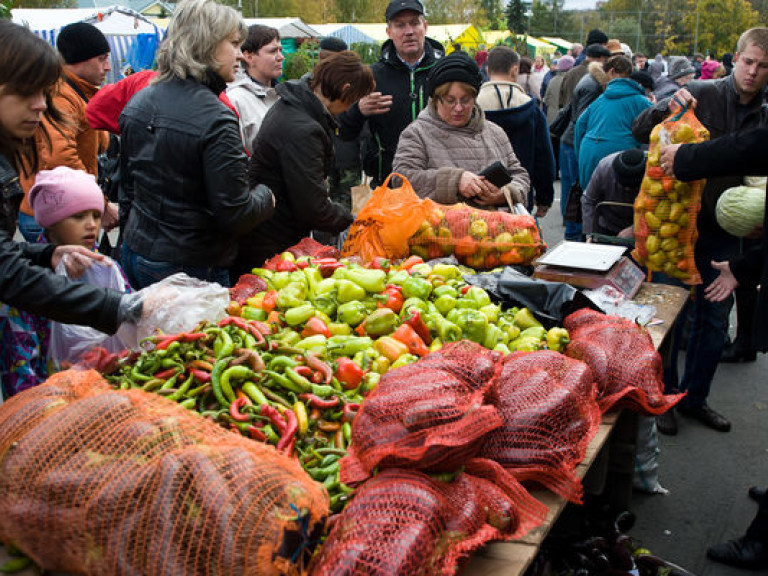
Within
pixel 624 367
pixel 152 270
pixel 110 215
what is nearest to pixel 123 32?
pixel 110 215

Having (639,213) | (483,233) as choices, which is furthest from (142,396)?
(639,213)

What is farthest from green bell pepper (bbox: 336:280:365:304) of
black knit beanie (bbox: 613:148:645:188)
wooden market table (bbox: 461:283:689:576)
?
black knit beanie (bbox: 613:148:645:188)

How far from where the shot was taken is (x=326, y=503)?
5.73ft

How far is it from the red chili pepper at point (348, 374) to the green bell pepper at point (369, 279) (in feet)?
2.57

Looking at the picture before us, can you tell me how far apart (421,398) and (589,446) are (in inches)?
31.2

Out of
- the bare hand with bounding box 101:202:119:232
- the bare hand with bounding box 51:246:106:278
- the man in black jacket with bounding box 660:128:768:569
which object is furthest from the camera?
the bare hand with bounding box 101:202:119:232

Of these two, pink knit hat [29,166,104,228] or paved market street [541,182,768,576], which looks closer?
pink knit hat [29,166,104,228]

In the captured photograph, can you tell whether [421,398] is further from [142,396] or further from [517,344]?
[517,344]

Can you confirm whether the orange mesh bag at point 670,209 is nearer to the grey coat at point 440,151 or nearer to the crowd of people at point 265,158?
the crowd of people at point 265,158

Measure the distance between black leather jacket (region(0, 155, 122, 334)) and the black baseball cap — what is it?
12.2ft

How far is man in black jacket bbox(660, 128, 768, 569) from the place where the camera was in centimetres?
313

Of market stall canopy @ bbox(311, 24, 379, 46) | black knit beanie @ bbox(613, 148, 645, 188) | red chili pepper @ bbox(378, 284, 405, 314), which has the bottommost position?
red chili pepper @ bbox(378, 284, 405, 314)

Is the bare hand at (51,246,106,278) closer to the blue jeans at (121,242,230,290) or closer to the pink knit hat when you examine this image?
the pink knit hat

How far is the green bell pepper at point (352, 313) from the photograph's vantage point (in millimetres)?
3135
